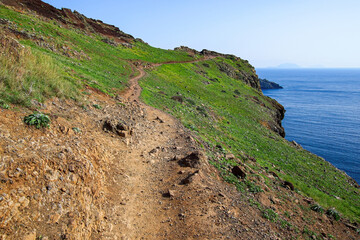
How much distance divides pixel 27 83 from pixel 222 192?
12902 millimetres

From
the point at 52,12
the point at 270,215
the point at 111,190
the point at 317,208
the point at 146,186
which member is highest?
the point at 52,12

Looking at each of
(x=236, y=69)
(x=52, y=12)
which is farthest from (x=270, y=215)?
(x=236, y=69)

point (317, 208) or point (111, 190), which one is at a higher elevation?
point (111, 190)

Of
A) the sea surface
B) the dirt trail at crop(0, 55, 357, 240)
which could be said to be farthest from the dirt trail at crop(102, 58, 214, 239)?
the sea surface

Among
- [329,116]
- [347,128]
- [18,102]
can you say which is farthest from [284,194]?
[329,116]

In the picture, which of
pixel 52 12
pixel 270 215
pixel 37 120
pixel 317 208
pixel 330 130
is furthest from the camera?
pixel 330 130

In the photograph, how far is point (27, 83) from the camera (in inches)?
498

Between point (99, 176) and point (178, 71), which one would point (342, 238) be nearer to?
point (99, 176)

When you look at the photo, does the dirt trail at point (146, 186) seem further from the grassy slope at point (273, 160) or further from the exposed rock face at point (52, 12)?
the exposed rock face at point (52, 12)

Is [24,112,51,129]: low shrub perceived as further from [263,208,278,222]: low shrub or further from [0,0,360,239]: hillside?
[263,208,278,222]: low shrub

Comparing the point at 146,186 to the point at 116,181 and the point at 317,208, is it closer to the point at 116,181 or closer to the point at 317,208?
the point at 116,181

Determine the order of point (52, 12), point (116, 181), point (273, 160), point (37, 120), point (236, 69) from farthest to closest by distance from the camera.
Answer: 1. point (236, 69)
2. point (52, 12)
3. point (273, 160)
4. point (116, 181)
5. point (37, 120)

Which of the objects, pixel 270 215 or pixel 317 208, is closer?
pixel 270 215

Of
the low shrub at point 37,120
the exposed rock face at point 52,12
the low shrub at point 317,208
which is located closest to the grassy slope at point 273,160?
the low shrub at point 317,208
